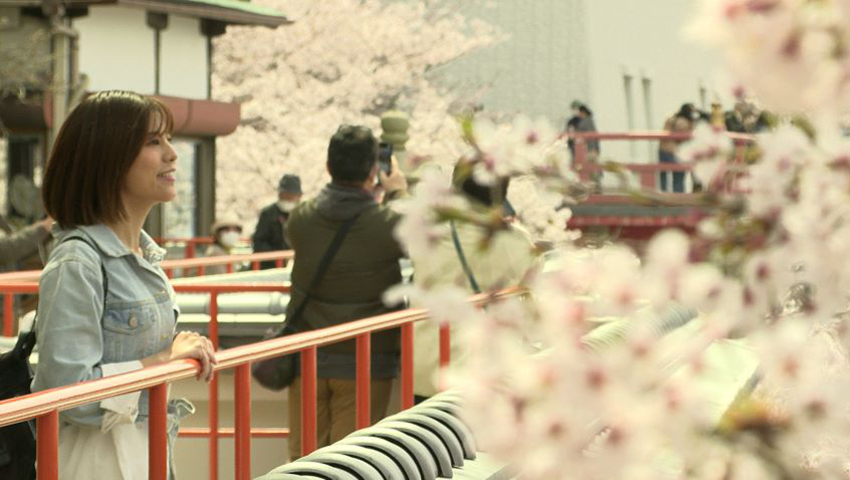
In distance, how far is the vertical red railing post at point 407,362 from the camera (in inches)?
220

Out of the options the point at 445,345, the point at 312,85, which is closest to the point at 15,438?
the point at 445,345

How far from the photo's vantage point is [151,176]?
3.49 m

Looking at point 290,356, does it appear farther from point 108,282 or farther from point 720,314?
point 720,314

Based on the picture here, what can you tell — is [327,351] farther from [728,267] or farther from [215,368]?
[728,267]

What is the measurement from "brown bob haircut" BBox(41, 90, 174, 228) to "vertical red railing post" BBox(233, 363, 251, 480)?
0.86m

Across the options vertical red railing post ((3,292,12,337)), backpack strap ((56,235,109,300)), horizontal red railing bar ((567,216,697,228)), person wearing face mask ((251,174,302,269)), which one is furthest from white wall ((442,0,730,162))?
backpack strap ((56,235,109,300))

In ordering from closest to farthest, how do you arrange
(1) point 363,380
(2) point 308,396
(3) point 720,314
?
(3) point 720,314 < (2) point 308,396 < (1) point 363,380

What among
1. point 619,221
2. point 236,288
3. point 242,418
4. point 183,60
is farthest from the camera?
point 183,60

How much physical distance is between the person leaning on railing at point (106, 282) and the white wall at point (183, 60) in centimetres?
1918

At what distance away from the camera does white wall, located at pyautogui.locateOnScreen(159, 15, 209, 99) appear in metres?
22.5

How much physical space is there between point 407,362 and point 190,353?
2161 mm

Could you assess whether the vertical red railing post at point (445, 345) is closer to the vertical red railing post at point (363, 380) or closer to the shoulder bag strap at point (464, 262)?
the shoulder bag strap at point (464, 262)

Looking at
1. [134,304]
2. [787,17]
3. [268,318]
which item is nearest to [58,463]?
[134,304]

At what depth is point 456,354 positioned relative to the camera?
243 inches
